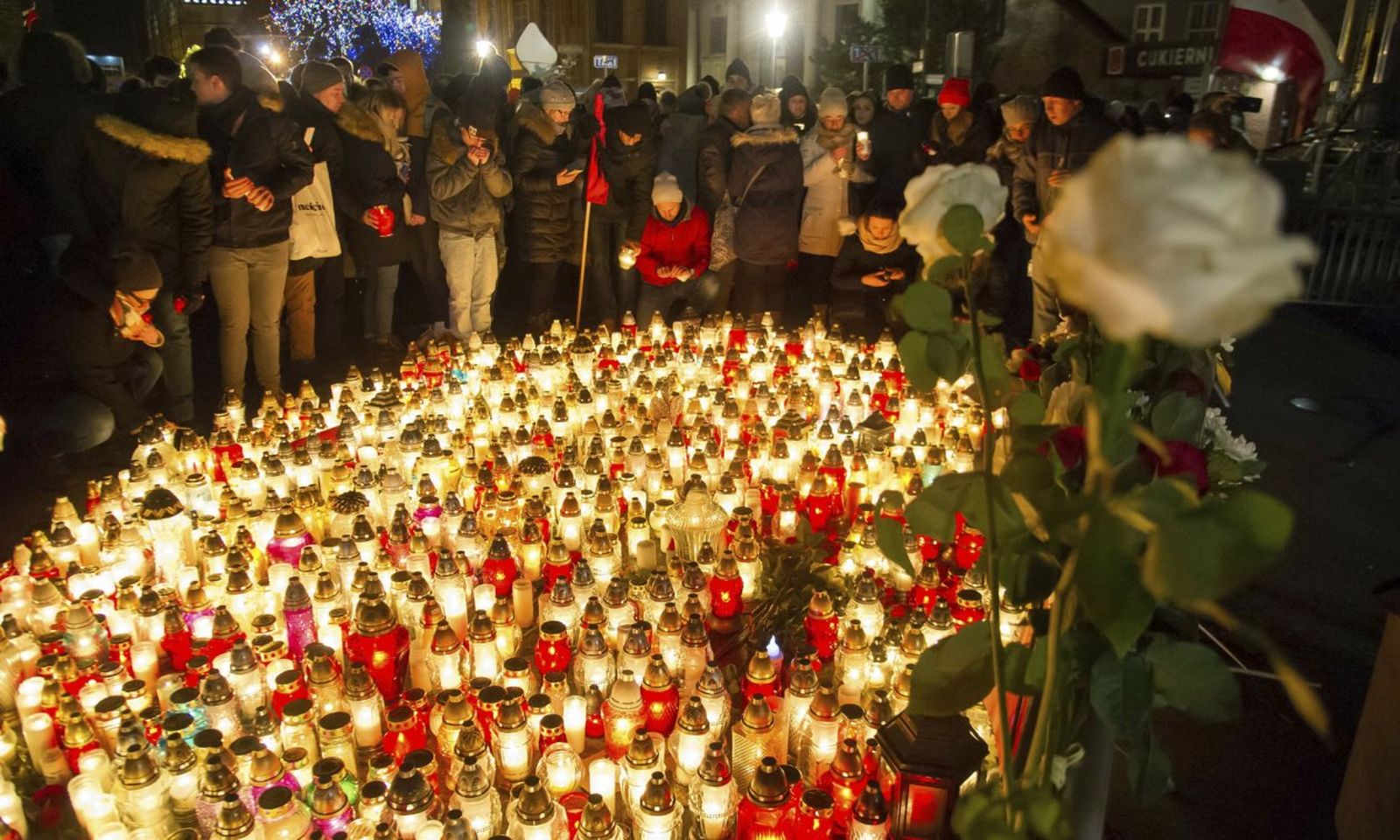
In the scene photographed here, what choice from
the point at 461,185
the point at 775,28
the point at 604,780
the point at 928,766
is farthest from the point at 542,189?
the point at 775,28

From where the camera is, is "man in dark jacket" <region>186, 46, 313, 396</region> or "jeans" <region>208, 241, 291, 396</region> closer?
"man in dark jacket" <region>186, 46, 313, 396</region>

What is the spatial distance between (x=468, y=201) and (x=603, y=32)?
22.7 m

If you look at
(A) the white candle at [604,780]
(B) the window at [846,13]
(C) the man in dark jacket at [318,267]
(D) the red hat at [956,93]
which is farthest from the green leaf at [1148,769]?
(B) the window at [846,13]

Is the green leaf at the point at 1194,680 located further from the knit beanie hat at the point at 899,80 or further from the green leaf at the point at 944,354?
the knit beanie hat at the point at 899,80

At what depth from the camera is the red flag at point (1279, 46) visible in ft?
17.7

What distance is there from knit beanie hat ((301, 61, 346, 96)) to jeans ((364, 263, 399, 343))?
1195mm

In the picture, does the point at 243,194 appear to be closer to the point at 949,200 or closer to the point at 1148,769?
the point at 949,200

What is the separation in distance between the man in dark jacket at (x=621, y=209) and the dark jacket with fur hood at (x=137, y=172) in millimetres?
2636

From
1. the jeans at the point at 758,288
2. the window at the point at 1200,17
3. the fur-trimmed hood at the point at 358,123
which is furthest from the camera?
the window at the point at 1200,17

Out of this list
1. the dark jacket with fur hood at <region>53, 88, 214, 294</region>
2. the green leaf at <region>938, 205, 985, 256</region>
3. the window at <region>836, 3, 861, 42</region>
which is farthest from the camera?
the window at <region>836, 3, 861, 42</region>

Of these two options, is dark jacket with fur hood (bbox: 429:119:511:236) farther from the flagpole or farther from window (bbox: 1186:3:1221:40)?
window (bbox: 1186:3:1221:40)

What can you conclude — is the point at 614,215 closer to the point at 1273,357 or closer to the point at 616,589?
the point at 616,589

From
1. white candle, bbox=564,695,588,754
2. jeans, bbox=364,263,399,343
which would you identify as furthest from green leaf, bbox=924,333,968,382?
jeans, bbox=364,263,399,343

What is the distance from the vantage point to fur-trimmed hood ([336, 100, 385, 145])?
18.4ft
